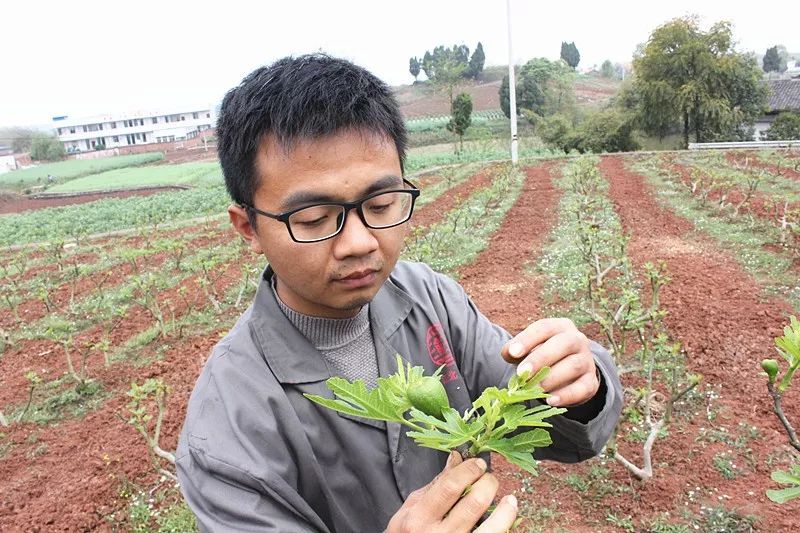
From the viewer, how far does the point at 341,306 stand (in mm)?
1490

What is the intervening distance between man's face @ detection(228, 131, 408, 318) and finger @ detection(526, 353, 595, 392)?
1.55 ft

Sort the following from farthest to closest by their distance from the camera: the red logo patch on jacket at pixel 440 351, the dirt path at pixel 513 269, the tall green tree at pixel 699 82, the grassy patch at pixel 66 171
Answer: the grassy patch at pixel 66 171
the tall green tree at pixel 699 82
the dirt path at pixel 513 269
the red logo patch on jacket at pixel 440 351

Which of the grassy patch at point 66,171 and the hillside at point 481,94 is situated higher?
the hillside at point 481,94

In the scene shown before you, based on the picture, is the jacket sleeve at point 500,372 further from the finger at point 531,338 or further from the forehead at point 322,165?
the forehead at point 322,165

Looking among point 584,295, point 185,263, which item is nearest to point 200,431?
point 584,295

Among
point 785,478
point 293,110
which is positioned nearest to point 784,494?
point 785,478

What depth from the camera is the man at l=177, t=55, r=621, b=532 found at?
1.28 metres

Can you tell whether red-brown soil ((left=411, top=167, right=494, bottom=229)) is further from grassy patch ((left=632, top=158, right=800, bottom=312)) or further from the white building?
the white building

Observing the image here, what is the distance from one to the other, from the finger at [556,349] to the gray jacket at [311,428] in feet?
0.70

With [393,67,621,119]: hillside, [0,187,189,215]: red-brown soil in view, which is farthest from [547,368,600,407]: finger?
[393,67,621,119]: hillside

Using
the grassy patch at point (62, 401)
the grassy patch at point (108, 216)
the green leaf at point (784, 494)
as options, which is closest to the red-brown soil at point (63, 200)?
the grassy patch at point (108, 216)

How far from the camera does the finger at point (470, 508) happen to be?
997mm

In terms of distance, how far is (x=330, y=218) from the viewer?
A: 1.38m

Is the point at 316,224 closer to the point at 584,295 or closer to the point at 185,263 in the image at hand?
the point at 584,295
